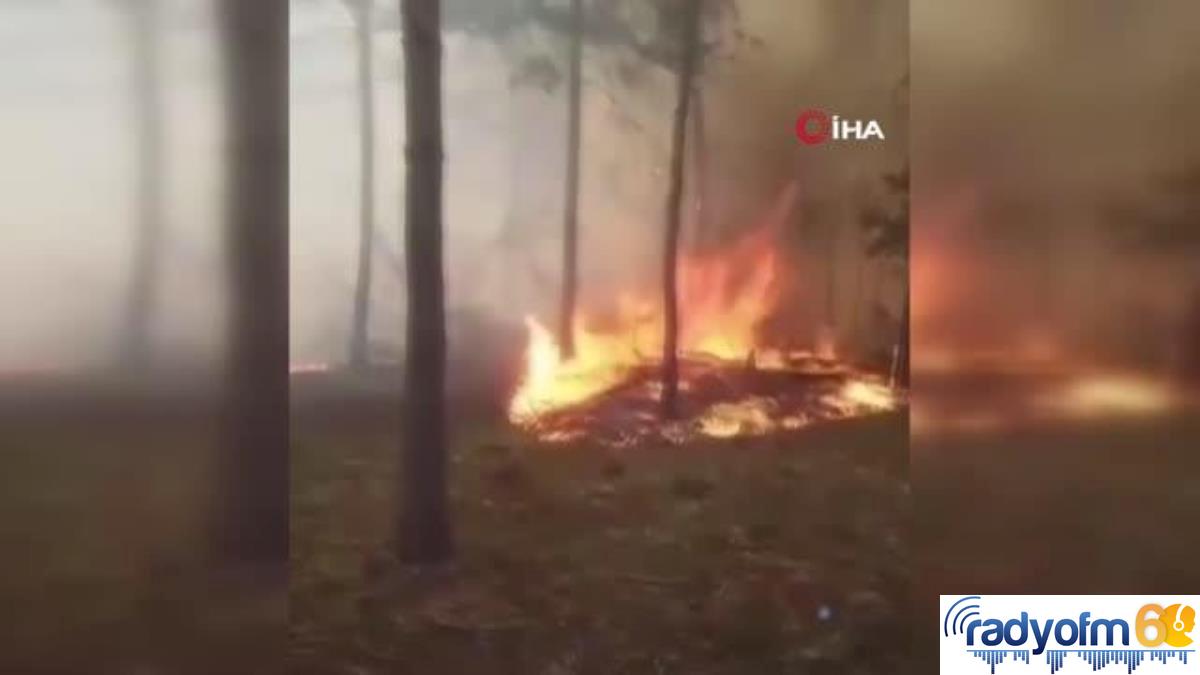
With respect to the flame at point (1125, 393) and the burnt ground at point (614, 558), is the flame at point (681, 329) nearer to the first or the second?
the burnt ground at point (614, 558)

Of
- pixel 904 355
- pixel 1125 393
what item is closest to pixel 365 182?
pixel 904 355

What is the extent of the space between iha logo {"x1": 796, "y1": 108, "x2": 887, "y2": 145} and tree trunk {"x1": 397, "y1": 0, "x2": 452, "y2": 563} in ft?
1.65

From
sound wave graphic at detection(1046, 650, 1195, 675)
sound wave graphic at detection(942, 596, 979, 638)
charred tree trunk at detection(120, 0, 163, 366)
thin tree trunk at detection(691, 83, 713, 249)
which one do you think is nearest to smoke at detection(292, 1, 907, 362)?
thin tree trunk at detection(691, 83, 713, 249)

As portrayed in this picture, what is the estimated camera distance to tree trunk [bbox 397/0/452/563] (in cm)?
176

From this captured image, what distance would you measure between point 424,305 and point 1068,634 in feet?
3.28

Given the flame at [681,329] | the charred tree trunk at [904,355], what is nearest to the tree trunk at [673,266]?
the flame at [681,329]

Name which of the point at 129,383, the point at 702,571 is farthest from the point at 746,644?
the point at 129,383

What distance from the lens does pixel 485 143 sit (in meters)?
1.76

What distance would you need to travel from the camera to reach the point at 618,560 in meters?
1.76

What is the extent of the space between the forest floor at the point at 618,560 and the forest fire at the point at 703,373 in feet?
0.10

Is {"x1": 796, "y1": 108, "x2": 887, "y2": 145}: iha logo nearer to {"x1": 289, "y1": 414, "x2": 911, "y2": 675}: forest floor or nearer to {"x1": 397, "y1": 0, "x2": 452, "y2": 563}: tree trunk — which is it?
{"x1": 289, "y1": 414, "x2": 911, "y2": 675}: forest floor

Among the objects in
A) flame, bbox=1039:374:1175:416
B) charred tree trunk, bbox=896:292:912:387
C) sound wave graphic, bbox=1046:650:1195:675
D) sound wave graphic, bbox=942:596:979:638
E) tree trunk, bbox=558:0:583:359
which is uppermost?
tree trunk, bbox=558:0:583:359

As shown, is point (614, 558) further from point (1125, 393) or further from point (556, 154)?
point (1125, 393)

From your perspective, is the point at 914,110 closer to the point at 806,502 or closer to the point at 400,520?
the point at 806,502
